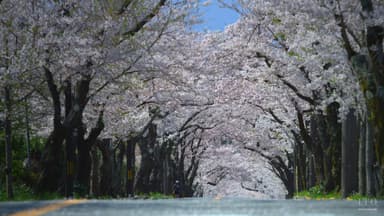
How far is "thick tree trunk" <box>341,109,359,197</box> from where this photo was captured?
885 inches

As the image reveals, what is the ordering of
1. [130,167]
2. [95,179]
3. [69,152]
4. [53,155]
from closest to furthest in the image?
1. [53,155]
2. [69,152]
3. [95,179]
4. [130,167]

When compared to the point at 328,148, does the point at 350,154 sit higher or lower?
lower

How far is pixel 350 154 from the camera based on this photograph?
74.8 ft

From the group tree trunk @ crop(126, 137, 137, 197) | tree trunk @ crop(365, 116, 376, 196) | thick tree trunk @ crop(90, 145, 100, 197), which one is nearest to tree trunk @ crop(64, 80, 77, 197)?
thick tree trunk @ crop(90, 145, 100, 197)

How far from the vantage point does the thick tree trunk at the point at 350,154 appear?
22.5 metres

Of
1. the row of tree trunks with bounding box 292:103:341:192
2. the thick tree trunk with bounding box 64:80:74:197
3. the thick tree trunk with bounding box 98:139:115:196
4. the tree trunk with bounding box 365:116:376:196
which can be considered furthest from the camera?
the thick tree trunk with bounding box 98:139:115:196

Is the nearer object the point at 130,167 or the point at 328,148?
the point at 328,148

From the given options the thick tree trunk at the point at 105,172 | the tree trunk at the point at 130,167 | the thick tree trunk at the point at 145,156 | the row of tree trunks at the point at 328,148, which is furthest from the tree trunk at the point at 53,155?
the thick tree trunk at the point at 145,156

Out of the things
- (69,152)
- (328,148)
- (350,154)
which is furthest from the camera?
(328,148)

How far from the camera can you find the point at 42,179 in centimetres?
2380

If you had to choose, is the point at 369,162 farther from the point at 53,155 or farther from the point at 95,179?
the point at 95,179

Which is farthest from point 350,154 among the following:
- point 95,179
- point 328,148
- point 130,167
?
point 130,167

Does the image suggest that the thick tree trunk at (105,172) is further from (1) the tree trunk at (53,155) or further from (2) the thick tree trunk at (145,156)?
(1) the tree trunk at (53,155)

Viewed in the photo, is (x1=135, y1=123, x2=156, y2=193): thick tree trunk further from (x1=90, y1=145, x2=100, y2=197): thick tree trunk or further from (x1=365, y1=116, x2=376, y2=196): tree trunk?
(x1=365, y1=116, x2=376, y2=196): tree trunk
